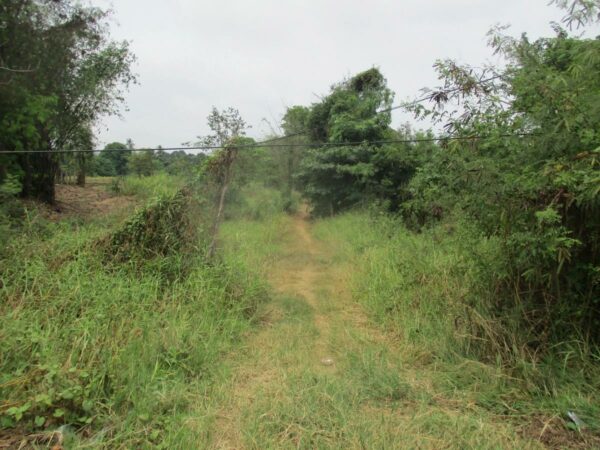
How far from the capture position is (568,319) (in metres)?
3.37

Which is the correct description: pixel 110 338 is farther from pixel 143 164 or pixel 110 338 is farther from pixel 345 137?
pixel 143 164

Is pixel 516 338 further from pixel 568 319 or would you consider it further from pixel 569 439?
pixel 569 439

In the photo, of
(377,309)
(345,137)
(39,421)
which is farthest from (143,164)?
(39,421)

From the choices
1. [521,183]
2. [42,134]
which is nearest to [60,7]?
[42,134]

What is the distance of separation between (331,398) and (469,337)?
1.61 metres

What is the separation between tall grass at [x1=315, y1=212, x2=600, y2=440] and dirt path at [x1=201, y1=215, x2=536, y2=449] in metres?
0.24

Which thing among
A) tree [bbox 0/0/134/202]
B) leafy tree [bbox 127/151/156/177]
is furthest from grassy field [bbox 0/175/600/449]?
leafy tree [bbox 127/151/156/177]

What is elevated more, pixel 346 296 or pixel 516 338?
pixel 516 338

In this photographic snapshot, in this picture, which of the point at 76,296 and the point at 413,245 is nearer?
the point at 76,296

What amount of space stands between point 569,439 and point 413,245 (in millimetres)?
4437

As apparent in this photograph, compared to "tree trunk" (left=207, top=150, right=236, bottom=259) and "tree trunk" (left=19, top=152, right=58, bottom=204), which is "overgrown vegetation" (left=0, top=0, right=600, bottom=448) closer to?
"tree trunk" (left=207, top=150, right=236, bottom=259)

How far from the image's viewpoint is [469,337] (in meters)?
3.77

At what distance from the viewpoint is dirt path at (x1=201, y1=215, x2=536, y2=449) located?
2602 millimetres

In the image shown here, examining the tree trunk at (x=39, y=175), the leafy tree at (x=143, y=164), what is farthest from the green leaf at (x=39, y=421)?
the leafy tree at (x=143, y=164)
